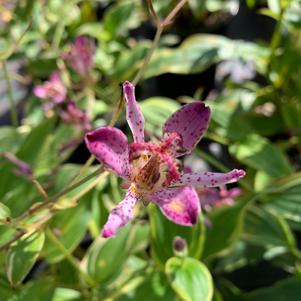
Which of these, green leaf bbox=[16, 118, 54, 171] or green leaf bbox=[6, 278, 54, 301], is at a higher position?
green leaf bbox=[16, 118, 54, 171]

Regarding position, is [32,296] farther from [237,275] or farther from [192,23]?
[192,23]

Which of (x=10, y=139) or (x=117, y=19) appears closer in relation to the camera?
→ (x=10, y=139)

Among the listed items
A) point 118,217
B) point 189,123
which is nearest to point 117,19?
point 189,123

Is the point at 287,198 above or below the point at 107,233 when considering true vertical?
below

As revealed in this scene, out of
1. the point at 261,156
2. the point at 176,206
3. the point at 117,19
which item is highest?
the point at 176,206

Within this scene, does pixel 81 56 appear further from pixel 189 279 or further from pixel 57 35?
pixel 189 279

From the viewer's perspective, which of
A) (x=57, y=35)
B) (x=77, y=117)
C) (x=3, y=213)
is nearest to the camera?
(x=3, y=213)

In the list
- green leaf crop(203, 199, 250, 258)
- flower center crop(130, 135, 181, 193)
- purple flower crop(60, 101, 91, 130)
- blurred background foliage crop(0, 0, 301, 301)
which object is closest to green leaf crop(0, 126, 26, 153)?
blurred background foliage crop(0, 0, 301, 301)

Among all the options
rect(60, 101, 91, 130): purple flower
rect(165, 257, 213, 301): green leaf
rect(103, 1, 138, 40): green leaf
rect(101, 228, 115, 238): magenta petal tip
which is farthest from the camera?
rect(103, 1, 138, 40): green leaf

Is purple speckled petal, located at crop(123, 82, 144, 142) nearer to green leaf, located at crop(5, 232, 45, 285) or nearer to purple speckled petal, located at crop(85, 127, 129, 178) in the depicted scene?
purple speckled petal, located at crop(85, 127, 129, 178)
